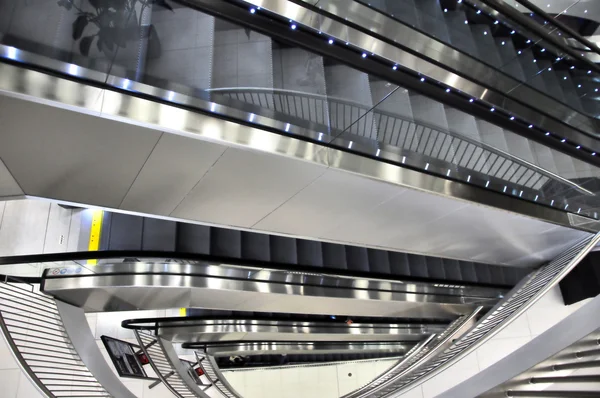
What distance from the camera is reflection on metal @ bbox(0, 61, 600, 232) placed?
221 cm

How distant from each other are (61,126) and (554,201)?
4900 mm

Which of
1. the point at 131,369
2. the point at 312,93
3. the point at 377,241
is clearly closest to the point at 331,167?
the point at 312,93

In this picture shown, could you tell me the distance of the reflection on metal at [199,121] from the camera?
221 cm

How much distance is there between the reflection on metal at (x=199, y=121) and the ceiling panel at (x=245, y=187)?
0.10 m

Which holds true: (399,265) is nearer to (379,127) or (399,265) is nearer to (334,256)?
A: (334,256)

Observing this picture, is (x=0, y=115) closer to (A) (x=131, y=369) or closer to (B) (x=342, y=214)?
(B) (x=342, y=214)

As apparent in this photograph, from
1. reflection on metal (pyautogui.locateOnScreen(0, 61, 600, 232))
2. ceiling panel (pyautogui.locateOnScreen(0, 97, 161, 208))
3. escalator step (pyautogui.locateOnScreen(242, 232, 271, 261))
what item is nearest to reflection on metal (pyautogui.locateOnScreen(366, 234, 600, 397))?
reflection on metal (pyautogui.locateOnScreen(0, 61, 600, 232))

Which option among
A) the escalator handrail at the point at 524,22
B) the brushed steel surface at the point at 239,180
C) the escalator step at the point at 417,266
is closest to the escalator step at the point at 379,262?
the escalator step at the point at 417,266

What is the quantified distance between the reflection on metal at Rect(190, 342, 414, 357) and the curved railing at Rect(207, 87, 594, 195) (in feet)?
25.4

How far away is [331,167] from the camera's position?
3.22 meters

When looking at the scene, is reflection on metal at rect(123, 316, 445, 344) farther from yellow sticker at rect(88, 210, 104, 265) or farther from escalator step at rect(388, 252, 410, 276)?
yellow sticker at rect(88, 210, 104, 265)

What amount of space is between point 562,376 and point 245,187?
2631mm

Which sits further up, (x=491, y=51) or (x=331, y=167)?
(x=491, y=51)

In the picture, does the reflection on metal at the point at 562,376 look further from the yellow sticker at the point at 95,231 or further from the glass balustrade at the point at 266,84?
the yellow sticker at the point at 95,231
